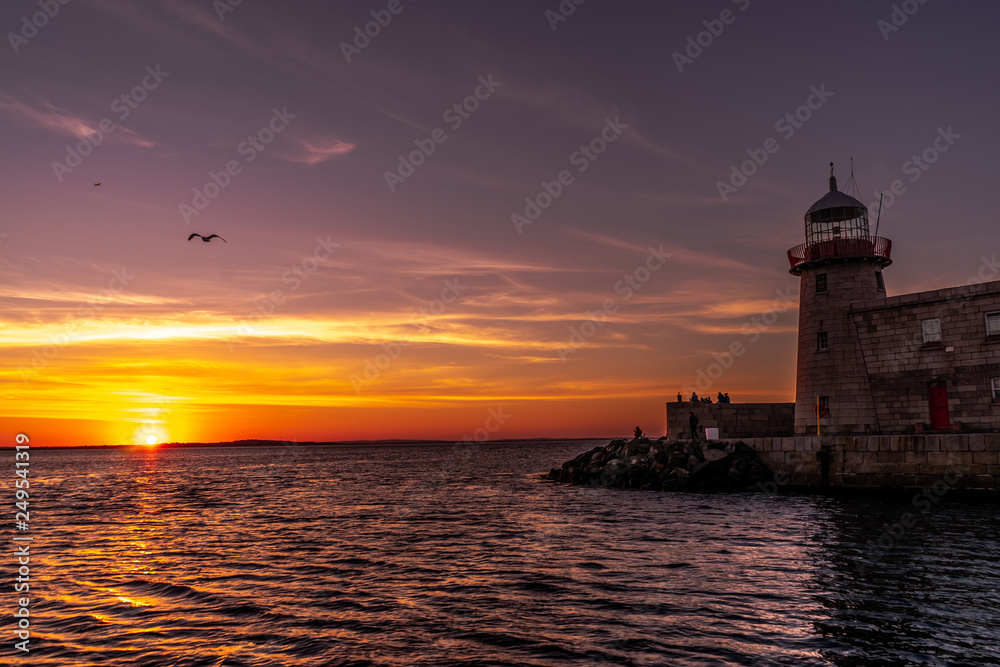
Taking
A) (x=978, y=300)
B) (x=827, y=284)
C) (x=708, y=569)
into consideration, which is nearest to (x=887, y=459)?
(x=978, y=300)

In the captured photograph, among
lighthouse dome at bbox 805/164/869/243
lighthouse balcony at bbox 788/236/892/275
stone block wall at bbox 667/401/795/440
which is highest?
lighthouse dome at bbox 805/164/869/243

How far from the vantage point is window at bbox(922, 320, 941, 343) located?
2988 cm

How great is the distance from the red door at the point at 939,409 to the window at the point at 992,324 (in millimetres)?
3139

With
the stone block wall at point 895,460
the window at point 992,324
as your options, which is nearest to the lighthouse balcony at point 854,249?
the window at point 992,324

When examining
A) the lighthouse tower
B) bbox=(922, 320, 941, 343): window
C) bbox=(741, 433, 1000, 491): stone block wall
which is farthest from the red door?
bbox=(741, 433, 1000, 491): stone block wall

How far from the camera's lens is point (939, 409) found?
2989cm

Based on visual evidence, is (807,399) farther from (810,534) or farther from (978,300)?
(810,534)

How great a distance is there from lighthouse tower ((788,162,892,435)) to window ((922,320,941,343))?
3.07 meters

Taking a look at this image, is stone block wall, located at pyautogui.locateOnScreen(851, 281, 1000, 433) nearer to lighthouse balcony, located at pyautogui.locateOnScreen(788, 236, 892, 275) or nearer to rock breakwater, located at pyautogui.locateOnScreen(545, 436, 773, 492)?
lighthouse balcony, located at pyautogui.locateOnScreen(788, 236, 892, 275)

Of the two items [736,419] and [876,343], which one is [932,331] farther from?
[736,419]

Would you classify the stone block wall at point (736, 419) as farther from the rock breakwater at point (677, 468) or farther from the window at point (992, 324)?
the window at point (992, 324)

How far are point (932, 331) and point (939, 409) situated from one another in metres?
3.59

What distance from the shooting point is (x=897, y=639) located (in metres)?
9.59

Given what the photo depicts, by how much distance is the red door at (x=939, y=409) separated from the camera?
29.6 meters
